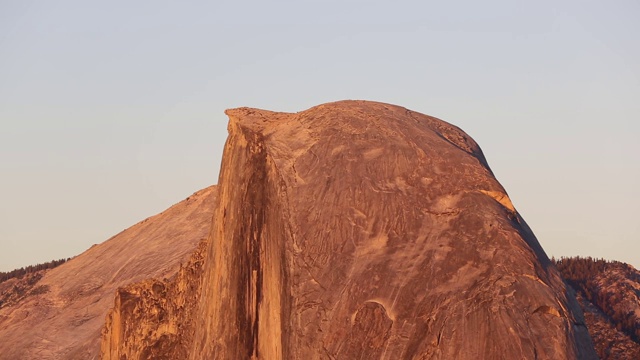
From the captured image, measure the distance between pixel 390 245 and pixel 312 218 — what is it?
1.71 metres

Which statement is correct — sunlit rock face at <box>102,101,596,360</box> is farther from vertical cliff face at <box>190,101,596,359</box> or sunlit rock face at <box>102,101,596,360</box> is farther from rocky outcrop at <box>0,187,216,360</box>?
rocky outcrop at <box>0,187,216,360</box>

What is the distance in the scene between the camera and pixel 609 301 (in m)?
48.2

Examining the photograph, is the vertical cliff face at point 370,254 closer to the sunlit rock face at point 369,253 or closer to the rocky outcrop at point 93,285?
the sunlit rock face at point 369,253

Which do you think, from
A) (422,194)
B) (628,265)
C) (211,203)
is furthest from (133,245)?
(628,265)

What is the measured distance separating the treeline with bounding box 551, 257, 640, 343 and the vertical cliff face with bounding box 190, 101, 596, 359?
22946mm

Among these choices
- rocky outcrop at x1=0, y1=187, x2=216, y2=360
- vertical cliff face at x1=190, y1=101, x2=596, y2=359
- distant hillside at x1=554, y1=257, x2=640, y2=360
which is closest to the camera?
vertical cliff face at x1=190, y1=101, x2=596, y2=359

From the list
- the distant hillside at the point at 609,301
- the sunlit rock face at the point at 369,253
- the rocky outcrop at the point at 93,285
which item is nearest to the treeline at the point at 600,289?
the distant hillside at the point at 609,301

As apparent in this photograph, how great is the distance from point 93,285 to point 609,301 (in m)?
22.5

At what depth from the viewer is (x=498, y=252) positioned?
21.1 meters

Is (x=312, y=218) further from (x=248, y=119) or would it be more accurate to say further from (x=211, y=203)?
(x=211, y=203)

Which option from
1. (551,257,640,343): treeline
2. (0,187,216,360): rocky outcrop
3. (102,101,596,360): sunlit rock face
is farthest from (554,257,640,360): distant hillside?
(102,101,596,360): sunlit rock face

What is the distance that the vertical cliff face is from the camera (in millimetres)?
20188

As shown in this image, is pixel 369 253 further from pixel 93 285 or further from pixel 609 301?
pixel 609 301

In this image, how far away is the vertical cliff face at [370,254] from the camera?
20.2m
